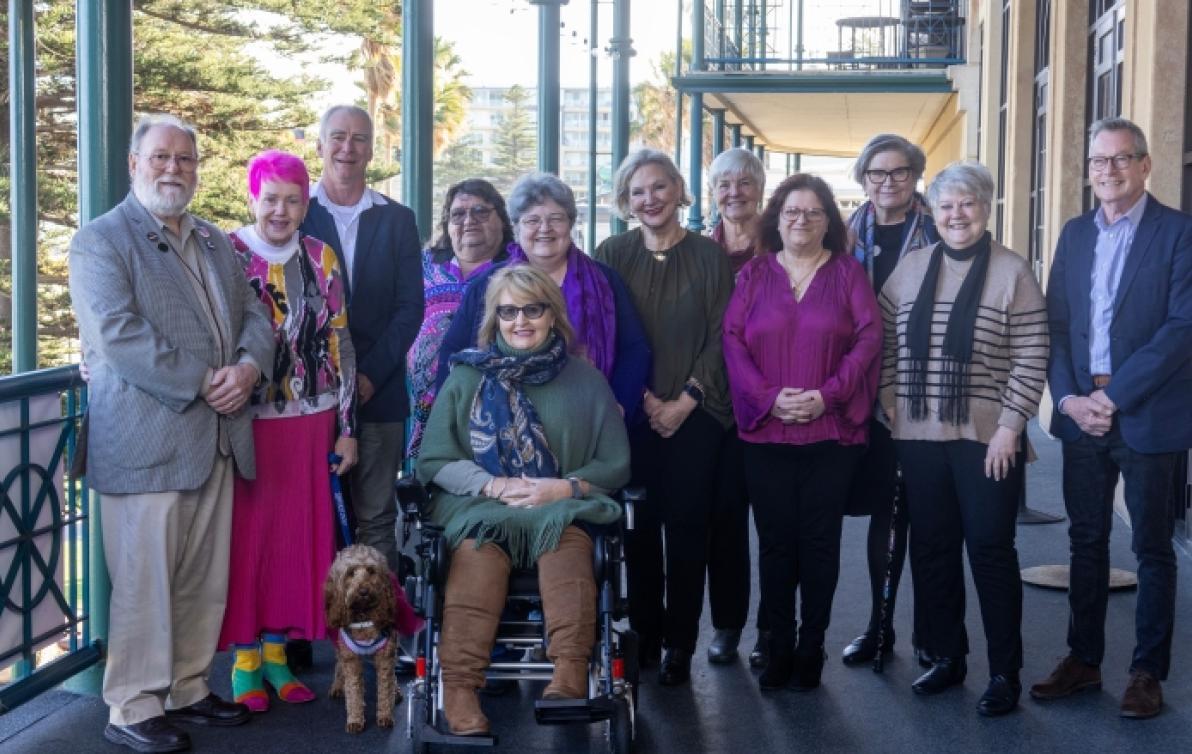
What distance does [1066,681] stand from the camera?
17.2ft

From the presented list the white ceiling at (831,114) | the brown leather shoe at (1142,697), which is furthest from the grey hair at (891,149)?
the white ceiling at (831,114)

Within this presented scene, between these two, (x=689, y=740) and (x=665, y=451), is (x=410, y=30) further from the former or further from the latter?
(x=689, y=740)

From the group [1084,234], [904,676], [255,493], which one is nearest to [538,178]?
[255,493]

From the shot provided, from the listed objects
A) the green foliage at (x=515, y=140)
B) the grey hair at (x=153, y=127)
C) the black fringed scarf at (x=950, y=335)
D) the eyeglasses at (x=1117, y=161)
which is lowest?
the black fringed scarf at (x=950, y=335)

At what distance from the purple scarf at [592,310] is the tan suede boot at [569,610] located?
29.2 inches

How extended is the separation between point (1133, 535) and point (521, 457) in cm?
203

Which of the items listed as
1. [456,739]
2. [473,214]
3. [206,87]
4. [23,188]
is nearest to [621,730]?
[456,739]

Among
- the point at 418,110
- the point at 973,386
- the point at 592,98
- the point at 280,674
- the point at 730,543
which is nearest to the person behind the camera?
the point at 973,386

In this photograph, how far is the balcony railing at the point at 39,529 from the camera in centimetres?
474

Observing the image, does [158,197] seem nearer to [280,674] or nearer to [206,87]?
[280,674]

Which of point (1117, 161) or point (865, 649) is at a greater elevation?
point (1117, 161)

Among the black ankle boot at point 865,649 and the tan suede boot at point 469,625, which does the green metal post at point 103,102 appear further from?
the black ankle boot at point 865,649

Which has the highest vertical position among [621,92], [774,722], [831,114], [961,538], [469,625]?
[831,114]

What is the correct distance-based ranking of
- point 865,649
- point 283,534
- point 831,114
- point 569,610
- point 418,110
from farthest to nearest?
point 831,114
point 418,110
point 865,649
point 283,534
point 569,610
